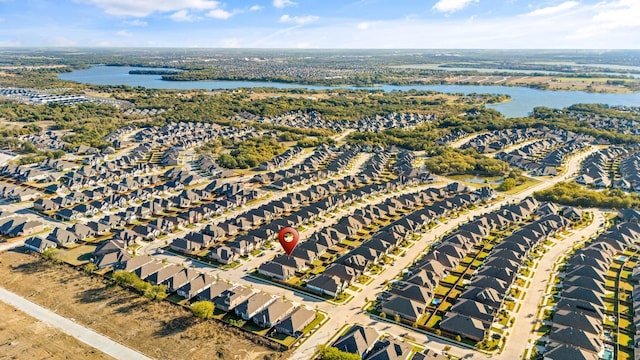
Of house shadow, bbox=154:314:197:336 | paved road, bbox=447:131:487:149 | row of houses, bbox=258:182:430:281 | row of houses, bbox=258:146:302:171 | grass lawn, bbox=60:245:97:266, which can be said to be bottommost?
house shadow, bbox=154:314:197:336

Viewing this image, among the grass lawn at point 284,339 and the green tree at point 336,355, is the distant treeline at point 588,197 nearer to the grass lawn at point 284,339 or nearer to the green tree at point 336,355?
the green tree at point 336,355

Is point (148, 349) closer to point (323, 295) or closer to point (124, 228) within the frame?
point (323, 295)

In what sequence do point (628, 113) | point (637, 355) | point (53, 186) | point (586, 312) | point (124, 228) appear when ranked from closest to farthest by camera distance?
point (637, 355), point (586, 312), point (124, 228), point (53, 186), point (628, 113)

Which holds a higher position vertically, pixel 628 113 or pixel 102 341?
pixel 628 113

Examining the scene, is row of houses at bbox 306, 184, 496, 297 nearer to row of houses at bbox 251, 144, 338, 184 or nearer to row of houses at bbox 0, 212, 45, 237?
row of houses at bbox 251, 144, 338, 184

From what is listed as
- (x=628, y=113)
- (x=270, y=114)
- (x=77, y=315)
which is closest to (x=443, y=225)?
(x=77, y=315)

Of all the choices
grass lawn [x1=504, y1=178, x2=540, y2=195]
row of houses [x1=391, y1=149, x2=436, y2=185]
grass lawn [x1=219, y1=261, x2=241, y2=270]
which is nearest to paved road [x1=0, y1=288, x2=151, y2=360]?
grass lawn [x1=219, y1=261, x2=241, y2=270]
